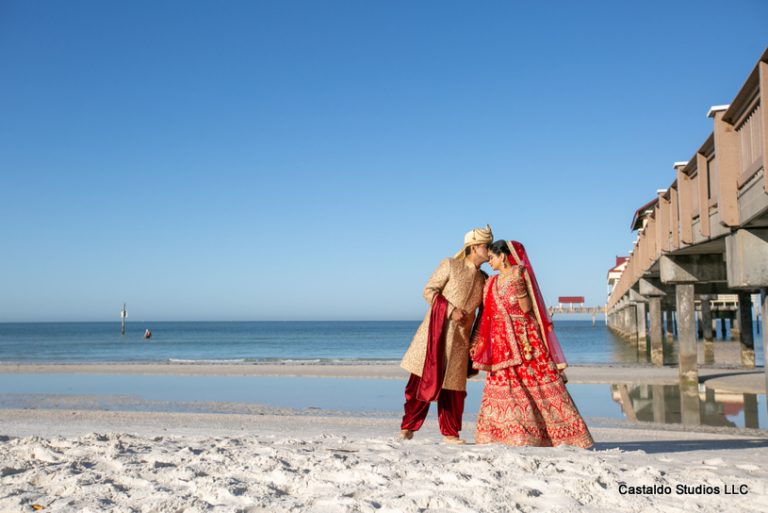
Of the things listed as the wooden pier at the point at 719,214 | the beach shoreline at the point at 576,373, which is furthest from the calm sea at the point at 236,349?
the wooden pier at the point at 719,214

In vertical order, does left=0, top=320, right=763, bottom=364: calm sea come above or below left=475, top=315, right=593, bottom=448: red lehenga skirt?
below

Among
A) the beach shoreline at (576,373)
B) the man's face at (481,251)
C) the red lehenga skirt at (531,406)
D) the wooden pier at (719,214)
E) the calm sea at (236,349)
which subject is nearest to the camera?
the red lehenga skirt at (531,406)

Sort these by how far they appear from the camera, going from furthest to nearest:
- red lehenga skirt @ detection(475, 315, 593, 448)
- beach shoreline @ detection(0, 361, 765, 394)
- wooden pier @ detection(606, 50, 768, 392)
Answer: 1. beach shoreline @ detection(0, 361, 765, 394)
2. wooden pier @ detection(606, 50, 768, 392)
3. red lehenga skirt @ detection(475, 315, 593, 448)

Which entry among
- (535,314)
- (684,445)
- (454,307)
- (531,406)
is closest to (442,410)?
(531,406)

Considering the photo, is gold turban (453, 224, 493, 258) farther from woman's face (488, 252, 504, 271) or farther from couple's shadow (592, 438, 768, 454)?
couple's shadow (592, 438, 768, 454)

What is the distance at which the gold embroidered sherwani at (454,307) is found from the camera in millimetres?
6375

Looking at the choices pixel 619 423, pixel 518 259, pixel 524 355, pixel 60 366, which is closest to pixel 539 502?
pixel 524 355

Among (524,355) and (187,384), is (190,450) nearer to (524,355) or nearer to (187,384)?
(524,355)

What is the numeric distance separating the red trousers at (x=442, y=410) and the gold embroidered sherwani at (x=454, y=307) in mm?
101

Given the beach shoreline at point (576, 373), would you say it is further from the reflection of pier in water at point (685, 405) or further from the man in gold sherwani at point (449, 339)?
the man in gold sherwani at point (449, 339)

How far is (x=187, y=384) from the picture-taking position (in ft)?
61.3

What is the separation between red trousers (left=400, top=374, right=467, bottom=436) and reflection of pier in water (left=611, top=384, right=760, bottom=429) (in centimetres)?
548

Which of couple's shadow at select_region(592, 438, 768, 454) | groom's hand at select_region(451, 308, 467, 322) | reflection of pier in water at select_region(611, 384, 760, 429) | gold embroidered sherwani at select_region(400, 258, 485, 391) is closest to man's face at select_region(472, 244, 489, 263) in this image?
gold embroidered sherwani at select_region(400, 258, 485, 391)

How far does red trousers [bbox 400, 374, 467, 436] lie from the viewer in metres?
6.30
